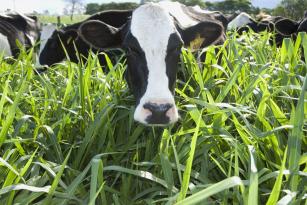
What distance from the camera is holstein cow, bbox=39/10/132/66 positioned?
4488 mm

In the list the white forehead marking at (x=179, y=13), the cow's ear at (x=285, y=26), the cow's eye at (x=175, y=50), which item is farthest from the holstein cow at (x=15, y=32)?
the cow's ear at (x=285, y=26)

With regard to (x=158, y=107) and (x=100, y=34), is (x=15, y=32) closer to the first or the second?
(x=100, y=34)

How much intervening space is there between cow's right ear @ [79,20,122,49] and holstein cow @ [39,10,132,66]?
83 centimetres

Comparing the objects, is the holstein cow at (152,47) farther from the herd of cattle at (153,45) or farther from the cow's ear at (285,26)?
the cow's ear at (285,26)

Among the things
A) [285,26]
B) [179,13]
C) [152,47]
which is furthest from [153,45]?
[285,26]

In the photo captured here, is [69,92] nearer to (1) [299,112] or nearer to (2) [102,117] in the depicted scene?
(2) [102,117]

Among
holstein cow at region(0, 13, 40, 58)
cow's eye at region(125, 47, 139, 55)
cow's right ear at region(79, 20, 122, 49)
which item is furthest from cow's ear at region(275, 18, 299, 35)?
cow's eye at region(125, 47, 139, 55)

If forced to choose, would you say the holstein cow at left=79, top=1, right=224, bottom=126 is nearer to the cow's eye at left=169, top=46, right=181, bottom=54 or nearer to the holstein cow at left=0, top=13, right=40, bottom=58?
the cow's eye at left=169, top=46, right=181, bottom=54

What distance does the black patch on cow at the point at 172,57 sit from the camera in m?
2.69

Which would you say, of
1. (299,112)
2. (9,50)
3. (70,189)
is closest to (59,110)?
(70,189)

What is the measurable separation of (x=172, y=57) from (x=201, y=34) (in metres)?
0.74

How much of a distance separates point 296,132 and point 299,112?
80mm

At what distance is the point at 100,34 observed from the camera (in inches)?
131

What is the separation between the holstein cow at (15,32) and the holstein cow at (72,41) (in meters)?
0.64
